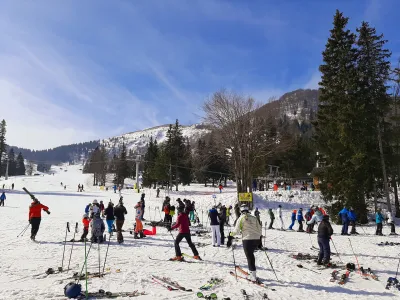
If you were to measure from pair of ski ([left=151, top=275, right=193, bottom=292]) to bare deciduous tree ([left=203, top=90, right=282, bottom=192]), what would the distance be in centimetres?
2282

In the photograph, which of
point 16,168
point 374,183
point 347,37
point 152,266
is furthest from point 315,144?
point 16,168

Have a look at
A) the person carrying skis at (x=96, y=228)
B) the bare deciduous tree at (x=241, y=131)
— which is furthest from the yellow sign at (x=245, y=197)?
the person carrying skis at (x=96, y=228)

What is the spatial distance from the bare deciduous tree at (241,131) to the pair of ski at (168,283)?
898 inches

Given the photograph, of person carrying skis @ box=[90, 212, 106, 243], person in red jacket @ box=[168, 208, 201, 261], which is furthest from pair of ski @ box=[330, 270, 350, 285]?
person carrying skis @ box=[90, 212, 106, 243]

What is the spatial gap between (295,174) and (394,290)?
48.9m

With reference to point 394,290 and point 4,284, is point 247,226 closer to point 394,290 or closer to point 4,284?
point 394,290

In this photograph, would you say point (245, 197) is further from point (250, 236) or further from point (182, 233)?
point (250, 236)

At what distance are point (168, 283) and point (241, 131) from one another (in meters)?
24.0

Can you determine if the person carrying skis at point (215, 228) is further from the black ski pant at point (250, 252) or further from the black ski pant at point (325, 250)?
the black ski pant at point (250, 252)

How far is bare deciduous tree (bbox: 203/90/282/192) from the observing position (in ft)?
99.2

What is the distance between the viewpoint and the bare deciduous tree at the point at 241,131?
99.2 ft

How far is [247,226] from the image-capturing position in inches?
321

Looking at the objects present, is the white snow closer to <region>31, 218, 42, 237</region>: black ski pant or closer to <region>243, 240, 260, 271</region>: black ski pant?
<region>31, 218, 42, 237</region>: black ski pant

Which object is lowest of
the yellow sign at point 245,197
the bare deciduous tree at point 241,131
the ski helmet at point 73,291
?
the ski helmet at point 73,291
